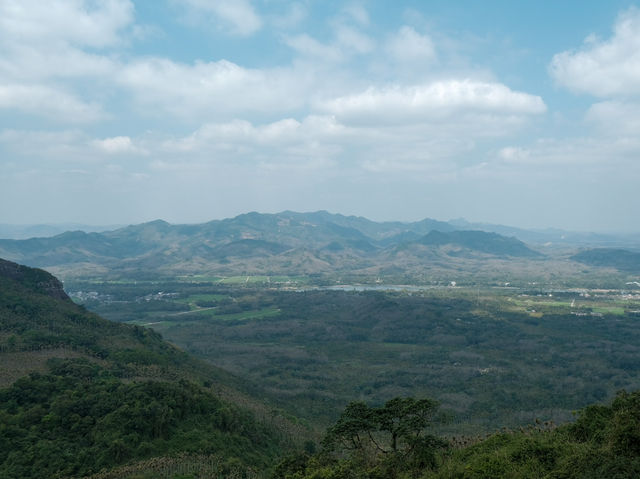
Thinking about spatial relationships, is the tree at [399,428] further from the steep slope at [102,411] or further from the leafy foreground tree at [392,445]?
the steep slope at [102,411]

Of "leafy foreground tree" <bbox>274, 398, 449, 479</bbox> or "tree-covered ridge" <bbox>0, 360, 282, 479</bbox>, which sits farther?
"tree-covered ridge" <bbox>0, 360, 282, 479</bbox>

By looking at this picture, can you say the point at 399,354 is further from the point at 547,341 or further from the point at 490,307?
the point at 490,307

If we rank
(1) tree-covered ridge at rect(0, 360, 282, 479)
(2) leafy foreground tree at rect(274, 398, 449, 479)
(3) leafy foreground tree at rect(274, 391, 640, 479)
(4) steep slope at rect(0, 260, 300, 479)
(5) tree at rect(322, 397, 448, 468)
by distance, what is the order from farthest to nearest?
(4) steep slope at rect(0, 260, 300, 479)
(1) tree-covered ridge at rect(0, 360, 282, 479)
(5) tree at rect(322, 397, 448, 468)
(2) leafy foreground tree at rect(274, 398, 449, 479)
(3) leafy foreground tree at rect(274, 391, 640, 479)

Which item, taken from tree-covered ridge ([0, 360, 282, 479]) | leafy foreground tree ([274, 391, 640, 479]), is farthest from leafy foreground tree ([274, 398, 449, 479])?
tree-covered ridge ([0, 360, 282, 479])

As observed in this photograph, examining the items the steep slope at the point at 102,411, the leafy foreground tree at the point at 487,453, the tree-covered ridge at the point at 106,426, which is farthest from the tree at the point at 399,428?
the tree-covered ridge at the point at 106,426

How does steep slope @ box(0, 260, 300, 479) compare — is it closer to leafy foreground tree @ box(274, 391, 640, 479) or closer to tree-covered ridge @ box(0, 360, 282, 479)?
tree-covered ridge @ box(0, 360, 282, 479)

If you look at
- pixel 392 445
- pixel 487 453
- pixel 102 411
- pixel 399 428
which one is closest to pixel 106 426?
pixel 102 411

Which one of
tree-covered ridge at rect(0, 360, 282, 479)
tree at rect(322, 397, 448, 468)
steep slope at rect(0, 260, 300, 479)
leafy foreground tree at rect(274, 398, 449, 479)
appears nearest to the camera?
leafy foreground tree at rect(274, 398, 449, 479)
